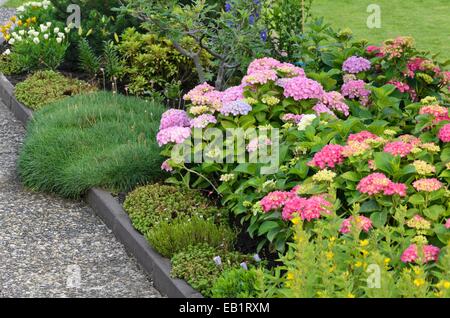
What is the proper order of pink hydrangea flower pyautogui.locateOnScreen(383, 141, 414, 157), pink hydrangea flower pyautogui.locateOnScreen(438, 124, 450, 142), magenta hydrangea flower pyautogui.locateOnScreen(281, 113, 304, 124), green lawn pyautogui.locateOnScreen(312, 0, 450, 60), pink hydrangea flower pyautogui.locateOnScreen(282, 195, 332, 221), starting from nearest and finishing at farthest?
pink hydrangea flower pyautogui.locateOnScreen(282, 195, 332, 221)
pink hydrangea flower pyautogui.locateOnScreen(383, 141, 414, 157)
pink hydrangea flower pyautogui.locateOnScreen(438, 124, 450, 142)
magenta hydrangea flower pyautogui.locateOnScreen(281, 113, 304, 124)
green lawn pyautogui.locateOnScreen(312, 0, 450, 60)

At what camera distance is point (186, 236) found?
5984 mm

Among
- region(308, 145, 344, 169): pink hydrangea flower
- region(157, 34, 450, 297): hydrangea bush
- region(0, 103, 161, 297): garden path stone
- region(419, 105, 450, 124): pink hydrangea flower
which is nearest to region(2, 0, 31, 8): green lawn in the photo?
region(0, 103, 161, 297): garden path stone

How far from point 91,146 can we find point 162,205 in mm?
1292

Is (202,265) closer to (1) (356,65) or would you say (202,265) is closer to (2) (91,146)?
(2) (91,146)

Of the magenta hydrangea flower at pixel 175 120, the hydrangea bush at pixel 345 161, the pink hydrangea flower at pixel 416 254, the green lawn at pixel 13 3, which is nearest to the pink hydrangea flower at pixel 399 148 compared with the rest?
the hydrangea bush at pixel 345 161

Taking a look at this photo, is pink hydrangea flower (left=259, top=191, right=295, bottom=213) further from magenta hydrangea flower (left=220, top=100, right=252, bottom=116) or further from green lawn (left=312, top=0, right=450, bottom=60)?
green lawn (left=312, top=0, right=450, bottom=60)

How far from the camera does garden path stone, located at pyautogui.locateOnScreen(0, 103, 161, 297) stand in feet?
18.8

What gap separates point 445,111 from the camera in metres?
6.43

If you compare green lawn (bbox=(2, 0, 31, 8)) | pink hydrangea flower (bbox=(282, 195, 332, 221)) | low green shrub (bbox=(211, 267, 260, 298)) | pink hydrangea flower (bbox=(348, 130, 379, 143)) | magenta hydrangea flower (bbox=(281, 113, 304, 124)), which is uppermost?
pink hydrangea flower (bbox=(348, 130, 379, 143))

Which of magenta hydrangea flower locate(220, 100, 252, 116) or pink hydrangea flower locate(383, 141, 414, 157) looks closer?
pink hydrangea flower locate(383, 141, 414, 157)

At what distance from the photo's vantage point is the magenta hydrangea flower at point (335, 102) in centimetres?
714

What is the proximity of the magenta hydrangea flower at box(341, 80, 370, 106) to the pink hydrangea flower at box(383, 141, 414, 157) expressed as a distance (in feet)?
4.91

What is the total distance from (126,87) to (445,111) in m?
3.85

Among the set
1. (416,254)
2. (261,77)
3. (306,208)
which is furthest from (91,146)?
(416,254)
